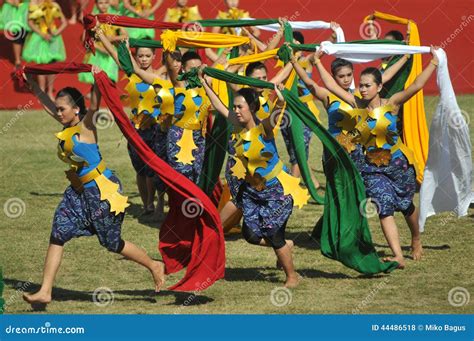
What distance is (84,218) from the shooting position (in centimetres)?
926

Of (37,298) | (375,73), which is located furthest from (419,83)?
(37,298)

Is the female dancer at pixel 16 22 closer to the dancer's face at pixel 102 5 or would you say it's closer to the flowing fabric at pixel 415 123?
the dancer's face at pixel 102 5

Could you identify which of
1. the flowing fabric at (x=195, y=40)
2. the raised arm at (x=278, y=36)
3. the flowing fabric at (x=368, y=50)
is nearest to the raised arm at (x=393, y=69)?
the flowing fabric at (x=368, y=50)

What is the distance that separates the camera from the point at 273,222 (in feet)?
31.9

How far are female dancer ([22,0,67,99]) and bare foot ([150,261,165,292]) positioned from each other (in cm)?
1070

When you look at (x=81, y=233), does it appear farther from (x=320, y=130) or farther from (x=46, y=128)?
(x=46, y=128)

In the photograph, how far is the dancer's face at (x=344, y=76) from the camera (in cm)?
1094

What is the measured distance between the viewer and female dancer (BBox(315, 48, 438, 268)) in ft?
33.8

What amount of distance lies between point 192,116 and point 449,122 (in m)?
2.49

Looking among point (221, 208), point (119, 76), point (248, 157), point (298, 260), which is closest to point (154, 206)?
point (221, 208)

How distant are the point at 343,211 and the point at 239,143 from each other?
117cm

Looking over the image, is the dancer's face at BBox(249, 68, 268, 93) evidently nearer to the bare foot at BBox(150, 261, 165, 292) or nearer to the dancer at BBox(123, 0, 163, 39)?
the bare foot at BBox(150, 261, 165, 292)

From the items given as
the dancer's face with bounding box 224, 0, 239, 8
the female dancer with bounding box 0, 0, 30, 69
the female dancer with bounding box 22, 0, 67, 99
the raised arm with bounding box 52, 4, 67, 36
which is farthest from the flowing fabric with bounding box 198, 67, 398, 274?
the female dancer with bounding box 0, 0, 30, 69

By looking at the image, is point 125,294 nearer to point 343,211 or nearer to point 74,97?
point 74,97
